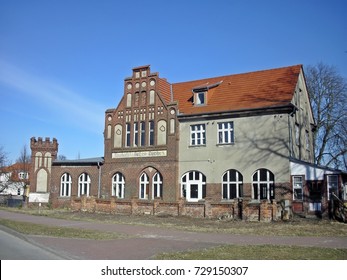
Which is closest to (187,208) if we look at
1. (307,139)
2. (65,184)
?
(307,139)

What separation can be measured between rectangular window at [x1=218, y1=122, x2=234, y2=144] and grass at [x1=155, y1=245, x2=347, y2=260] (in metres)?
17.0

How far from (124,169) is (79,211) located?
5.10 metres

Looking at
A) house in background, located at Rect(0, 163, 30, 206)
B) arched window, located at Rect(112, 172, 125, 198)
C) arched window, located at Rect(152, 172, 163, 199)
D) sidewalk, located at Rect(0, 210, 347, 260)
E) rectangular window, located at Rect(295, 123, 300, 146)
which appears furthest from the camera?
house in background, located at Rect(0, 163, 30, 206)

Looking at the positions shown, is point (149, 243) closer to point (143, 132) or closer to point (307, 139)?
point (143, 132)

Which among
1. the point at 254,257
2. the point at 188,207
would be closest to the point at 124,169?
the point at 188,207

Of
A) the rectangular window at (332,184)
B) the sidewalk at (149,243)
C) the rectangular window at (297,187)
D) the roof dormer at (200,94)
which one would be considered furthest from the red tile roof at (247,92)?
the sidewalk at (149,243)

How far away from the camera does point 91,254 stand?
1102 cm

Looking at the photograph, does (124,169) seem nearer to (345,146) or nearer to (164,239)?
(164,239)

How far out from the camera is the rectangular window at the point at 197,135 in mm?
30062

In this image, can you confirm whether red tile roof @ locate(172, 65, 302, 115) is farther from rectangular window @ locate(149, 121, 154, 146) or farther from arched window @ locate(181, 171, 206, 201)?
arched window @ locate(181, 171, 206, 201)

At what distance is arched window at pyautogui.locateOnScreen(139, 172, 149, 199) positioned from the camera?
3141 centimetres

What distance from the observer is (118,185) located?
33062 millimetres

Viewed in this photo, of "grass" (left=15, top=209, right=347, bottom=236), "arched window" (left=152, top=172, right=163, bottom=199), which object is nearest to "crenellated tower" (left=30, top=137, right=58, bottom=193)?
"arched window" (left=152, top=172, right=163, bottom=199)

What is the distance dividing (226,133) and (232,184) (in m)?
3.90
